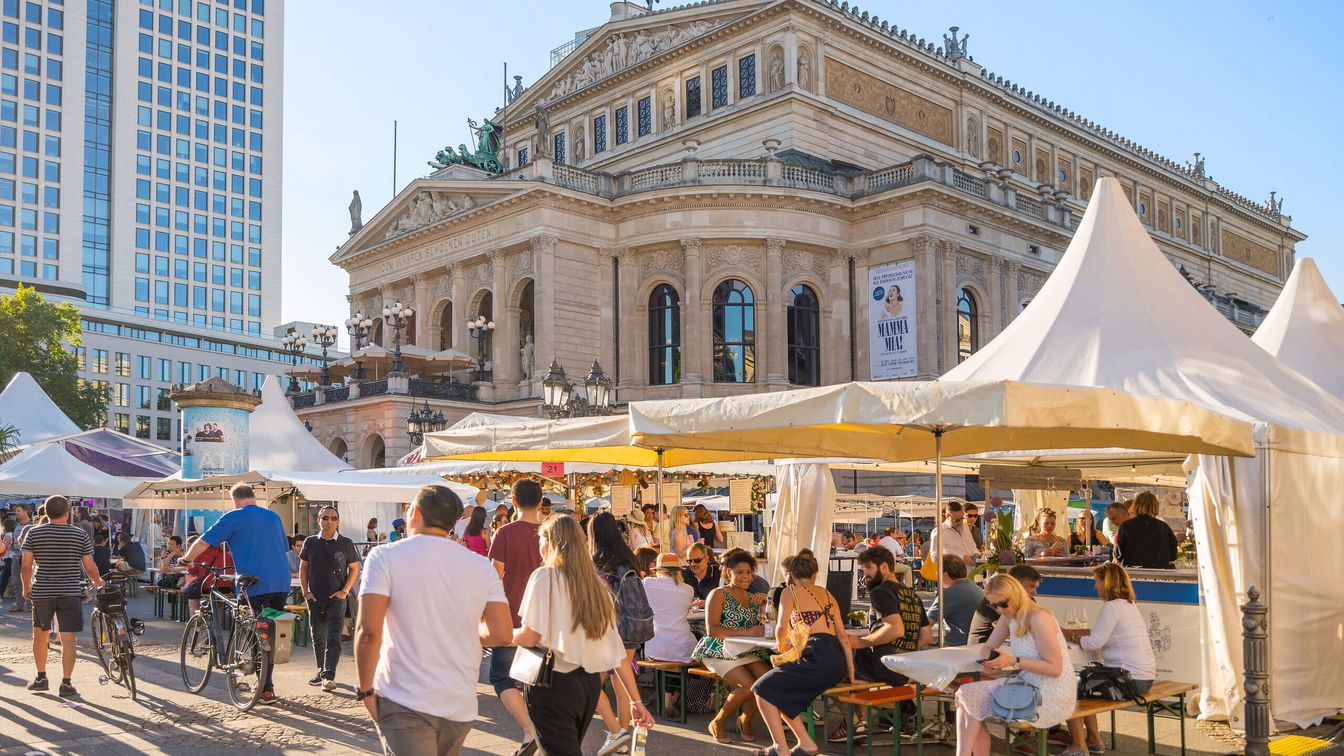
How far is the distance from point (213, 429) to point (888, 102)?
3830cm

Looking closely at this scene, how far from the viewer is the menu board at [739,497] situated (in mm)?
22125

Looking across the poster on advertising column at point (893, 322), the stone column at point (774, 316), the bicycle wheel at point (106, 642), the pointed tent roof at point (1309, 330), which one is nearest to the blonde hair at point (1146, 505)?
the pointed tent roof at point (1309, 330)

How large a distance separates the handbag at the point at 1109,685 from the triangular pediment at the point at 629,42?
43299 mm

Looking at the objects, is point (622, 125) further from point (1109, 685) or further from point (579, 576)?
point (579, 576)

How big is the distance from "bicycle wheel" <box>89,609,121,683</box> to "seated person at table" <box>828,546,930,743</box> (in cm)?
643

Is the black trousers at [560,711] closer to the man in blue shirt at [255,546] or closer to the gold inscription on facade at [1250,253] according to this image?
the man in blue shirt at [255,546]

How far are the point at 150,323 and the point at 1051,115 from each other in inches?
2763

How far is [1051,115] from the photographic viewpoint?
60344 mm

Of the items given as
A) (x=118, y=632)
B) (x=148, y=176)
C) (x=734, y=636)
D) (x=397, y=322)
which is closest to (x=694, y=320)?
(x=397, y=322)

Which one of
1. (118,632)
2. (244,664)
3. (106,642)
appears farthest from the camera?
(106,642)

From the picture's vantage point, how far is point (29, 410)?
29719 mm

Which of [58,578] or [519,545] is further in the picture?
[58,578]

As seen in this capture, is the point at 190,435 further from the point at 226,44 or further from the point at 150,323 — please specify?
the point at 226,44

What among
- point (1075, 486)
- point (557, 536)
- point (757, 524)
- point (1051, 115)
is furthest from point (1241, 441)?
point (1051, 115)
